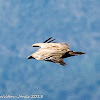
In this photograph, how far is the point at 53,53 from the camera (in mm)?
18328

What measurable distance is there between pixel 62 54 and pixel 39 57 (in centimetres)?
217

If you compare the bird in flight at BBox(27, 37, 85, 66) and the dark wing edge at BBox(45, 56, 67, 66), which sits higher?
the bird in flight at BBox(27, 37, 85, 66)

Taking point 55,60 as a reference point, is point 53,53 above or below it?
above

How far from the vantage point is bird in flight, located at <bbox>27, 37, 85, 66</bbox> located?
17.0 meters

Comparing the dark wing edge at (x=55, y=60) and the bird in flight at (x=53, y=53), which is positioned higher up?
the bird in flight at (x=53, y=53)

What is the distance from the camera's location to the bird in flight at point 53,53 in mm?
17031

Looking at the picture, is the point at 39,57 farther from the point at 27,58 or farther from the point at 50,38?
the point at 50,38

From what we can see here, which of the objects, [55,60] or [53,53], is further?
[53,53]

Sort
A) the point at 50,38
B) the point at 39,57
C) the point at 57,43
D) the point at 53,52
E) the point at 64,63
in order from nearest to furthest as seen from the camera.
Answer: the point at 64,63, the point at 39,57, the point at 53,52, the point at 57,43, the point at 50,38

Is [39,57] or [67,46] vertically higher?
[67,46]

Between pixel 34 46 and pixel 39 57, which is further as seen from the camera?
pixel 34 46

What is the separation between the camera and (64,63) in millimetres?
16016

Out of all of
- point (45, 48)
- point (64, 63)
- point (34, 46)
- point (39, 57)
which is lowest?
point (64, 63)

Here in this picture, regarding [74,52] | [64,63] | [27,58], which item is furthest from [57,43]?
[64,63]
